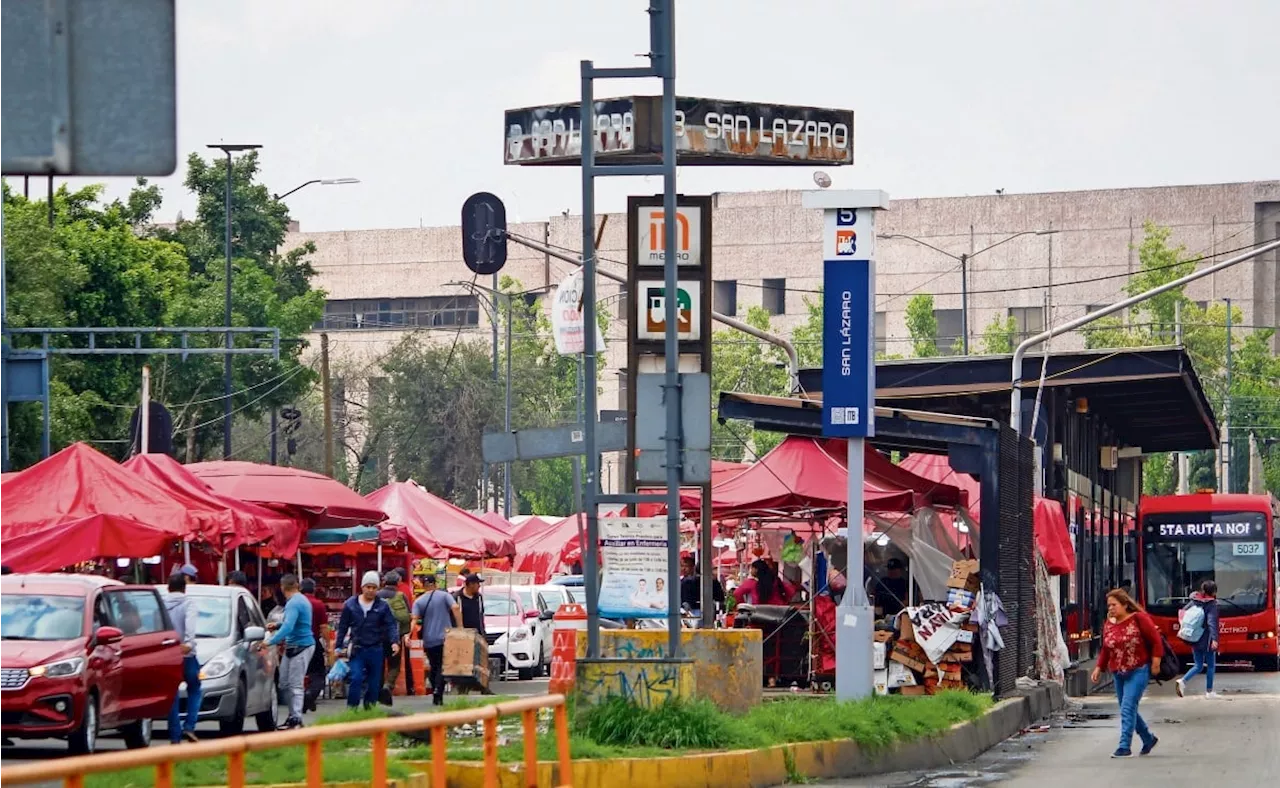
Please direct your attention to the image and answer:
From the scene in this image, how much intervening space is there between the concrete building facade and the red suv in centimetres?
7446

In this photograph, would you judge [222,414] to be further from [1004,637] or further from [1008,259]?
[1008,259]

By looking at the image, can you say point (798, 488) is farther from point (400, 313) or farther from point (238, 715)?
point (400, 313)

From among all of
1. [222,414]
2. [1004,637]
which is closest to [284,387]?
[222,414]

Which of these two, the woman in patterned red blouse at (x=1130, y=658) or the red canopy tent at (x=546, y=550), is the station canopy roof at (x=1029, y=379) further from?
the woman in patterned red blouse at (x=1130, y=658)

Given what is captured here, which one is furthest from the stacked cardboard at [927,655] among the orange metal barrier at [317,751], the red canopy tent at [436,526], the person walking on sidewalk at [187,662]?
the orange metal barrier at [317,751]

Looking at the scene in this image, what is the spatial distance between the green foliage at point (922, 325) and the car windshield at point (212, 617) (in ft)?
202

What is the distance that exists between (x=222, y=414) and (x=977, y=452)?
3928cm

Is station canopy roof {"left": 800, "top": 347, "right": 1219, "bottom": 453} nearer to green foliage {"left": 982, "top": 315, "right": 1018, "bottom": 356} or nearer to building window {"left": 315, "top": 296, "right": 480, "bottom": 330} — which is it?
green foliage {"left": 982, "top": 315, "right": 1018, "bottom": 356}

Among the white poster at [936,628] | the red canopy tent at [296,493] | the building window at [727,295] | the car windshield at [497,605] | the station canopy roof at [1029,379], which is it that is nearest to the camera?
the white poster at [936,628]

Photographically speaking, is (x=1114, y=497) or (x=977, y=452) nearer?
(x=977, y=452)

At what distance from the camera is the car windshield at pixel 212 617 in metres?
24.1

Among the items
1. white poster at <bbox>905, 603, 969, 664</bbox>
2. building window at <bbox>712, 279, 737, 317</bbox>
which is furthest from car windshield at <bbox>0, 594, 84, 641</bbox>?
building window at <bbox>712, 279, 737, 317</bbox>

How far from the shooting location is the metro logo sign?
70.5 feet

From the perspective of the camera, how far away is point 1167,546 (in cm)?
4566
